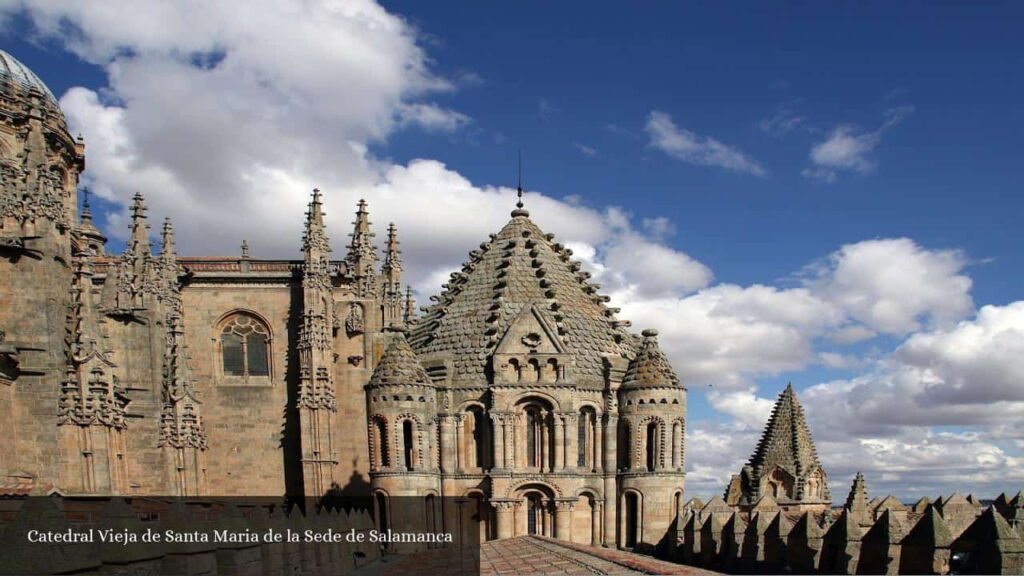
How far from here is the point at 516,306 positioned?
3416cm

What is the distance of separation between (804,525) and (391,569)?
13131 mm

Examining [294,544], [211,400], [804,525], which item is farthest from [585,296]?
[294,544]

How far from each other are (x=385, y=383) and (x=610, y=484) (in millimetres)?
10210

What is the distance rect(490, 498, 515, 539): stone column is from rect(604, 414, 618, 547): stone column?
4042mm

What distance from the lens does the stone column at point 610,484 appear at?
3253 cm

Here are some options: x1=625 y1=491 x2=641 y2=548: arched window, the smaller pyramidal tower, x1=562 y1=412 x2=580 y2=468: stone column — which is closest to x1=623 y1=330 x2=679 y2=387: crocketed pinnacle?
x1=562 y1=412 x2=580 y2=468: stone column

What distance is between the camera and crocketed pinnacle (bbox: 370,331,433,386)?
3114 cm

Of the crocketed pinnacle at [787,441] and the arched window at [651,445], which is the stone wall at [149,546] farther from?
the crocketed pinnacle at [787,441]

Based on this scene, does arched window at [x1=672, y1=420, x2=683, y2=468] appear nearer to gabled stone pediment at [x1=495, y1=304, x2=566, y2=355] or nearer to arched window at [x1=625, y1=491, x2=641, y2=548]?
arched window at [x1=625, y1=491, x2=641, y2=548]

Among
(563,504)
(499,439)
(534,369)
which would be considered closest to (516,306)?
(534,369)

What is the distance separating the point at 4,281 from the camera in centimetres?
2108

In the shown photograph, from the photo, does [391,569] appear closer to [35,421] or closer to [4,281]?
[35,421]

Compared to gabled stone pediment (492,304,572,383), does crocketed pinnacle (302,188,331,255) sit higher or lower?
higher

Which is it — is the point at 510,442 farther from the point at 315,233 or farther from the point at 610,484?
the point at 315,233
